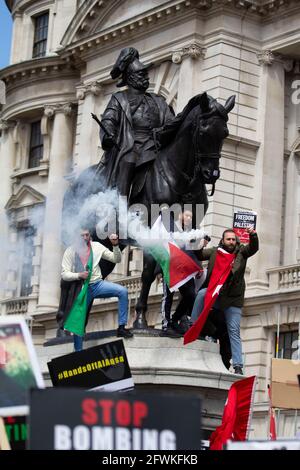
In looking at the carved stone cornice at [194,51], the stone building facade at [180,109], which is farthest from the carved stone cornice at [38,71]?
the carved stone cornice at [194,51]

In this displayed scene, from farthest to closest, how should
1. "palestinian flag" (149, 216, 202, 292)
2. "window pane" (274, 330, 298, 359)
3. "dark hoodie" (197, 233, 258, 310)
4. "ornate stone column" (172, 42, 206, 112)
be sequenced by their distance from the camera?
"ornate stone column" (172, 42, 206, 112) < "window pane" (274, 330, 298, 359) < "palestinian flag" (149, 216, 202, 292) < "dark hoodie" (197, 233, 258, 310)

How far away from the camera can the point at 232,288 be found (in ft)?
44.9

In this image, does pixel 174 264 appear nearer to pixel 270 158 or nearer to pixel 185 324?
pixel 185 324

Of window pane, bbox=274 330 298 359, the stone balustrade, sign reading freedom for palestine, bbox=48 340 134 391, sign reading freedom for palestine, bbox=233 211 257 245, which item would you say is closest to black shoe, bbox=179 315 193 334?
sign reading freedom for palestine, bbox=48 340 134 391

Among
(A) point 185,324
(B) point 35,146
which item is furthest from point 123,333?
(B) point 35,146

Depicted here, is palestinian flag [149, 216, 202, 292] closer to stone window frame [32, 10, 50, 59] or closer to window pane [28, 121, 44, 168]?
window pane [28, 121, 44, 168]

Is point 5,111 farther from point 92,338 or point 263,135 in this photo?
point 92,338

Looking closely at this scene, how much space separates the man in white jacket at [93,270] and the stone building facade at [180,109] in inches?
648

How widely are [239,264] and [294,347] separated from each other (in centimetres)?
2275

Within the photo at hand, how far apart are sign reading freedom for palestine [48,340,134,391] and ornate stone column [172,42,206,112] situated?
2938 cm

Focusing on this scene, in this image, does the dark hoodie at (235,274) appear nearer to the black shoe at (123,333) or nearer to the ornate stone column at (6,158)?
the black shoe at (123,333)

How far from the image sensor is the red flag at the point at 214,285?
1307cm

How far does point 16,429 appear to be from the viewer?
6.36 meters

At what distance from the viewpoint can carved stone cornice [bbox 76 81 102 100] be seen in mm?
44688
